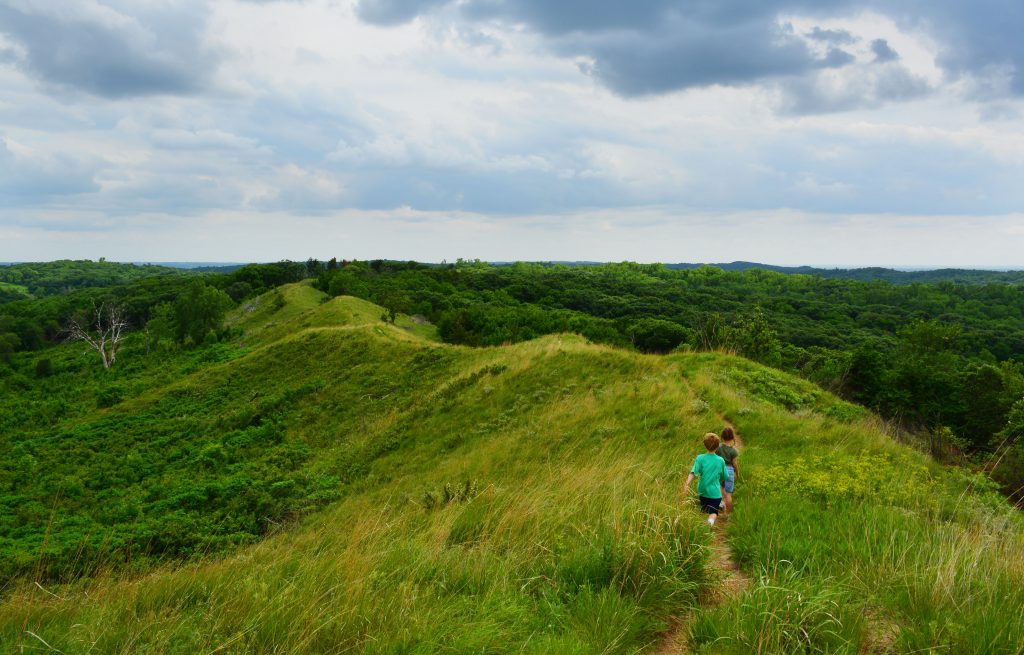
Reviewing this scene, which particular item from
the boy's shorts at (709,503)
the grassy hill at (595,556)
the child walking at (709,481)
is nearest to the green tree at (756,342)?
the grassy hill at (595,556)

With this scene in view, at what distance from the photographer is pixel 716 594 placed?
14.1 ft

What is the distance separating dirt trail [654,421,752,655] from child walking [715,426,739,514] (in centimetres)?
163

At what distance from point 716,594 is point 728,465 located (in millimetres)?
4066

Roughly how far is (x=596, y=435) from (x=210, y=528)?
1130 centimetres

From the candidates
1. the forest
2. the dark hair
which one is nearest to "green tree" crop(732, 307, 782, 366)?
the forest

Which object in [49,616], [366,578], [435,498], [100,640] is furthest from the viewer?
[435,498]

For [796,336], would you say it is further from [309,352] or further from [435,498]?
[435,498]

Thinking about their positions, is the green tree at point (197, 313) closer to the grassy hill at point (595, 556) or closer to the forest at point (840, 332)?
the forest at point (840, 332)

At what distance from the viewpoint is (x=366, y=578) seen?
4258 mm

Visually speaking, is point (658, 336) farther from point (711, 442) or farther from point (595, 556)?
point (595, 556)

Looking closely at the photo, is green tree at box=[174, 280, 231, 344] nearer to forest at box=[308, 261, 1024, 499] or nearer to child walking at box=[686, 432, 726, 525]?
forest at box=[308, 261, 1024, 499]

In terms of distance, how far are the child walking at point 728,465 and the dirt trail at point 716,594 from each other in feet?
5.36

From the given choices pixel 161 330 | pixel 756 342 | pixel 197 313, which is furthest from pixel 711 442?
pixel 161 330

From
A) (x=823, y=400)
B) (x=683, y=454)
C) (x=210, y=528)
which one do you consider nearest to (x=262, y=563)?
(x=683, y=454)
